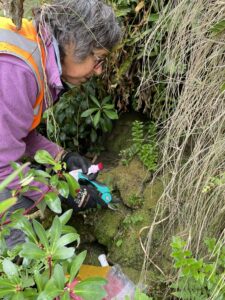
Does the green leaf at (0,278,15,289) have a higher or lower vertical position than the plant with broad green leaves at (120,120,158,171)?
higher

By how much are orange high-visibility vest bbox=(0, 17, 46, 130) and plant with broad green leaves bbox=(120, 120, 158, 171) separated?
0.73 meters

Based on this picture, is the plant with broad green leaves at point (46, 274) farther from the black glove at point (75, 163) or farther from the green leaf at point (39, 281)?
the black glove at point (75, 163)

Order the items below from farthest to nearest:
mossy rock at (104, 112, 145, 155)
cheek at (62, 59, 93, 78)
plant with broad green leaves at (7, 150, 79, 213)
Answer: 1. mossy rock at (104, 112, 145, 155)
2. cheek at (62, 59, 93, 78)
3. plant with broad green leaves at (7, 150, 79, 213)

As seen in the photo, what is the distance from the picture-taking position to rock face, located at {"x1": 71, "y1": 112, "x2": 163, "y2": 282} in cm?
232

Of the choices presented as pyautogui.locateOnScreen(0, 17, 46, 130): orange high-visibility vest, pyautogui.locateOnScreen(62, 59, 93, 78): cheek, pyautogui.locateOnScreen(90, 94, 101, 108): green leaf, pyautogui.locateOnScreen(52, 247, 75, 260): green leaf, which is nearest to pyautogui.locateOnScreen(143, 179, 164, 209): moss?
pyautogui.locateOnScreen(90, 94, 101, 108): green leaf

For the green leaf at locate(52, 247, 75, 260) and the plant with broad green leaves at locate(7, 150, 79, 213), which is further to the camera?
the plant with broad green leaves at locate(7, 150, 79, 213)

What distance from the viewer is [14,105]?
1.81m

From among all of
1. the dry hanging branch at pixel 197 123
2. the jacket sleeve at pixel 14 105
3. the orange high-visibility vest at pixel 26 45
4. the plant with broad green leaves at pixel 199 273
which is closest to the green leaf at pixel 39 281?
the plant with broad green leaves at pixel 199 273

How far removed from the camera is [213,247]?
165 centimetres

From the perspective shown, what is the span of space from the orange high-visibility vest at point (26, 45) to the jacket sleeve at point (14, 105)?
3 centimetres

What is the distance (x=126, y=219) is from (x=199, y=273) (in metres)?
0.84

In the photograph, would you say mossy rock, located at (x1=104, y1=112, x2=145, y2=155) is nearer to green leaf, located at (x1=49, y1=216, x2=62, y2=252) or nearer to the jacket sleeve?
the jacket sleeve

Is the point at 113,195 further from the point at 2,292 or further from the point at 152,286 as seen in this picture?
the point at 2,292

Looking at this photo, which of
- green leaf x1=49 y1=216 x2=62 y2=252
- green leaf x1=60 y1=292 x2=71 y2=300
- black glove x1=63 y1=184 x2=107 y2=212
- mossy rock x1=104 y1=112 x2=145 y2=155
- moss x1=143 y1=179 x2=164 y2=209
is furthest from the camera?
mossy rock x1=104 y1=112 x2=145 y2=155
